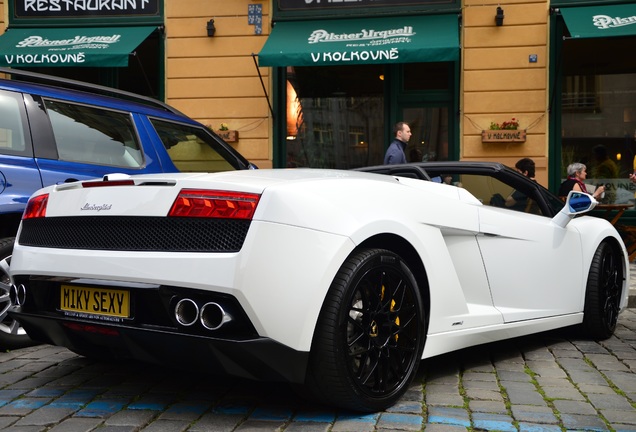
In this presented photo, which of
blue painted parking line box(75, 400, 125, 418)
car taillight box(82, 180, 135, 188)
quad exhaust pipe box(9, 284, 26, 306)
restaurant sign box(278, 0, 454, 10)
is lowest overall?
blue painted parking line box(75, 400, 125, 418)

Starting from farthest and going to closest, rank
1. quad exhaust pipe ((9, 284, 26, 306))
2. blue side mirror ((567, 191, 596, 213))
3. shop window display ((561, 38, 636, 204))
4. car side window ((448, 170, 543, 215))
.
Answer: shop window display ((561, 38, 636, 204)), car side window ((448, 170, 543, 215)), blue side mirror ((567, 191, 596, 213)), quad exhaust pipe ((9, 284, 26, 306))

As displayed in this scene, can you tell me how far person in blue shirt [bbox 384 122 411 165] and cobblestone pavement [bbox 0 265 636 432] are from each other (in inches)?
201

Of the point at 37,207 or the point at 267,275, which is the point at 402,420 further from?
the point at 37,207

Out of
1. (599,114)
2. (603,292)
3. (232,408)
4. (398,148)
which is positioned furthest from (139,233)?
(599,114)

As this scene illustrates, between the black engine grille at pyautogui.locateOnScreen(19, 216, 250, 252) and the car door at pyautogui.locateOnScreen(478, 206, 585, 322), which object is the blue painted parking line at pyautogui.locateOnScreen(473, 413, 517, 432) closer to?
the car door at pyautogui.locateOnScreen(478, 206, 585, 322)

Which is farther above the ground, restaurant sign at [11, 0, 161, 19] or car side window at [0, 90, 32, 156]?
restaurant sign at [11, 0, 161, 19]

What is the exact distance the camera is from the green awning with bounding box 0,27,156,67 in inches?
460

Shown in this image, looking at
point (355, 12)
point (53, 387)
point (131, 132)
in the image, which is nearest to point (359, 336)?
point (53, 387)

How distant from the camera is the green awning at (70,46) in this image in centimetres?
1169

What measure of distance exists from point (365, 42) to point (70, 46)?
4607mm

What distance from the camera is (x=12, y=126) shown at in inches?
187

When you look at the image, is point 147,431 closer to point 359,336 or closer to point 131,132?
point 359,336

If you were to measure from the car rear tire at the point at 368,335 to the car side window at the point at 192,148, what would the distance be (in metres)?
2.23

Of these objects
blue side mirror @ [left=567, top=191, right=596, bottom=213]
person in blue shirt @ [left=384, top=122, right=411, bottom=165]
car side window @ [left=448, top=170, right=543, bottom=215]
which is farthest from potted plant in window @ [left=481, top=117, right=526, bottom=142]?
blue side mirror @ [left=567, top=191, right=596, bottom=213]
